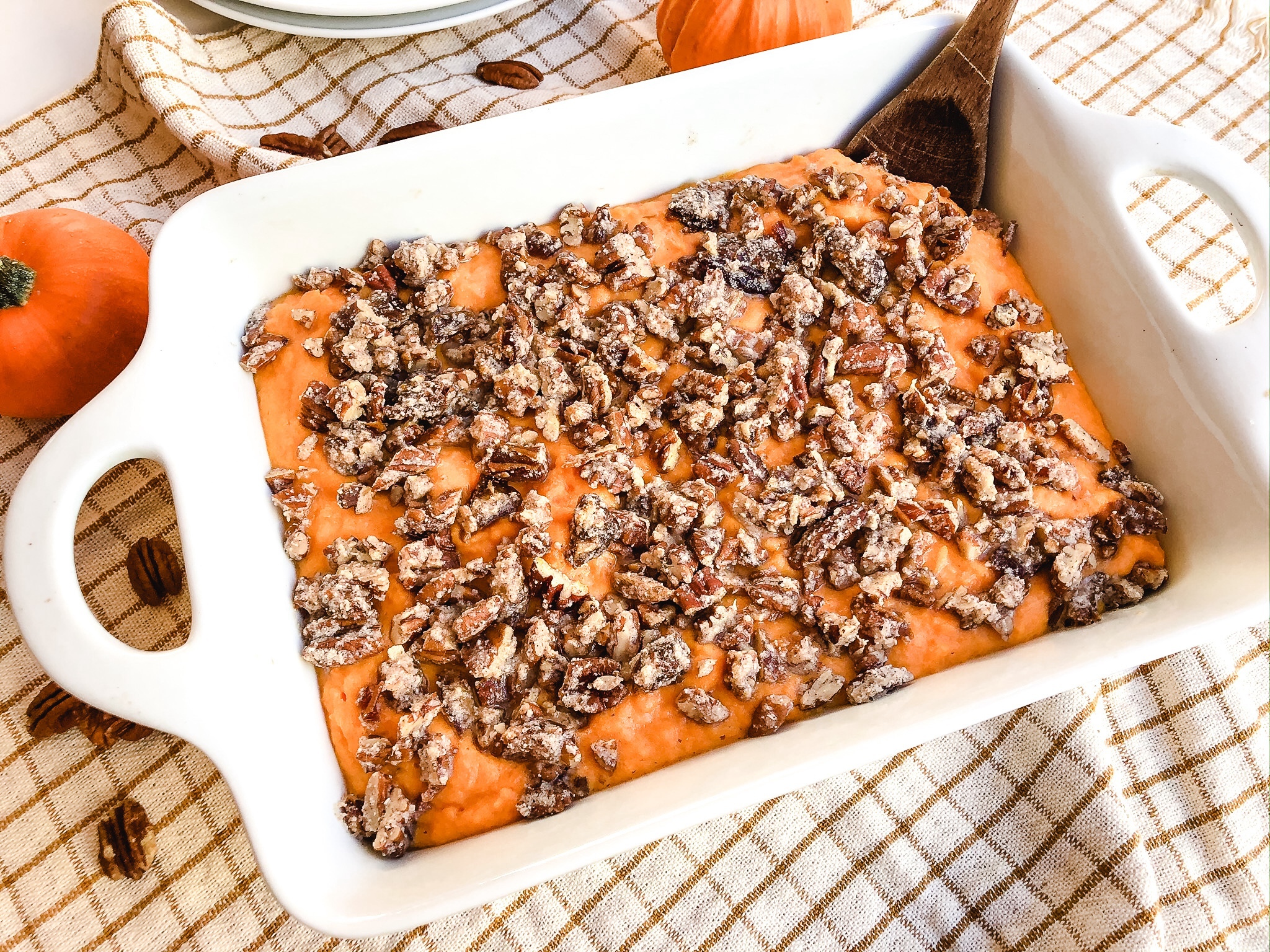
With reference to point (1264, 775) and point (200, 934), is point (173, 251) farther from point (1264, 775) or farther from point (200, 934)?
point (1264, 775)

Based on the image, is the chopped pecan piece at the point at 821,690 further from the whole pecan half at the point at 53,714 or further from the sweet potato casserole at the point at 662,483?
the whole pecan half at the point at 53,714

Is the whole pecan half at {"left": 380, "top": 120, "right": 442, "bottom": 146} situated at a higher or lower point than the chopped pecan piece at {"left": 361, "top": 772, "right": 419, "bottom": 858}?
higher

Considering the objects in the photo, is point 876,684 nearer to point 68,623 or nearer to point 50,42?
point 68,623

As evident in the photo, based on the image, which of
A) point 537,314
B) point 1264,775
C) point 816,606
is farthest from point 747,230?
point 1264,775

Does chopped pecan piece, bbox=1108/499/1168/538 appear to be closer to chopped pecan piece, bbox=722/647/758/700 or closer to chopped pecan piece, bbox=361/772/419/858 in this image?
chopped pecan piece, bbox=722/647/758/700

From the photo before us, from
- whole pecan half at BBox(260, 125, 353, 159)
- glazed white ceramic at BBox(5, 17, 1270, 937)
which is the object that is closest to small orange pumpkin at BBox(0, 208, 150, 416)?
glazed white ceramic at BBox(5, 17, 1270, 937)

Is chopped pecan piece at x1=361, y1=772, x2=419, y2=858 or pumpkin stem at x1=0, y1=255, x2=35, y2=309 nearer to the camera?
chopped pecan piece at x1=361, y1=772, x2=419, y2=858
